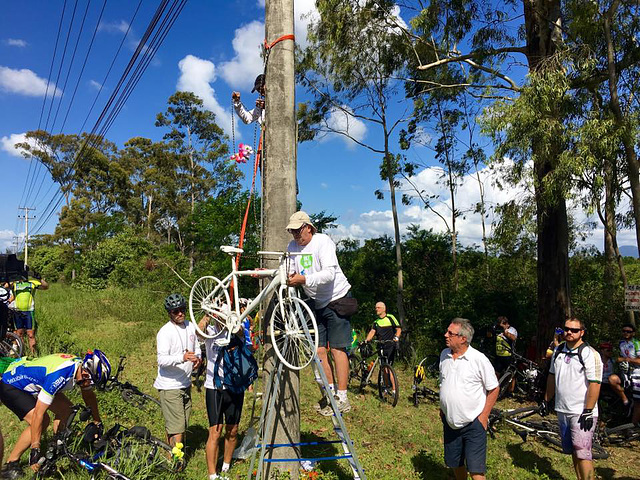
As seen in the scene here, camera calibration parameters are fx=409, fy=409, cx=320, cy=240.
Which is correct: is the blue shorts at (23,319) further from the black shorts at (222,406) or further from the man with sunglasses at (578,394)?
the man with sunglasses at (578,394)

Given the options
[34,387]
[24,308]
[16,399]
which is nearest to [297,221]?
[34,387]

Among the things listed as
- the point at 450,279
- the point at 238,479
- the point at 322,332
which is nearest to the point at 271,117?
the point at 322,332

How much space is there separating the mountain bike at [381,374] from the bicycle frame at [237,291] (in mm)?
4807

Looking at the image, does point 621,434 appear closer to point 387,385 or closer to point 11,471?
point 387,385

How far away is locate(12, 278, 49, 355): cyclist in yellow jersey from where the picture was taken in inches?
360

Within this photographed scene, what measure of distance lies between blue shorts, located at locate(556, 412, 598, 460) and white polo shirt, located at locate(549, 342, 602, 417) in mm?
79

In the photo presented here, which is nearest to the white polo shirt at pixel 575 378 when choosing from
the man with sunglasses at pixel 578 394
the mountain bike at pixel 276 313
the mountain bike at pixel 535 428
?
the man with sunglasses at pixel 578 394

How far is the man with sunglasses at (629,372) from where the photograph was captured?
689cm

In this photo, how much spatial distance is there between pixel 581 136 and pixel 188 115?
3078 cm

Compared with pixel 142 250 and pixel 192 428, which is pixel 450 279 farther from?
pixel 142 250

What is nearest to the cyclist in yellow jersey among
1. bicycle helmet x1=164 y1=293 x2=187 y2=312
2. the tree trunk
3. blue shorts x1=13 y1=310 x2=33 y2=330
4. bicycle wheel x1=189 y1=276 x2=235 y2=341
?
blue shorts x1=13 y1=310 x2=33 y2=330

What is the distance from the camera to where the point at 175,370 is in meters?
4.46

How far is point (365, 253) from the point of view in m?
20.2

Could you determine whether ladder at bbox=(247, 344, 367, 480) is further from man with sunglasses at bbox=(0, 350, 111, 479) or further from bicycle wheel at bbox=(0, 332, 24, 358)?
bicycle wheel at bbox=(0, 332, 24, 358)
